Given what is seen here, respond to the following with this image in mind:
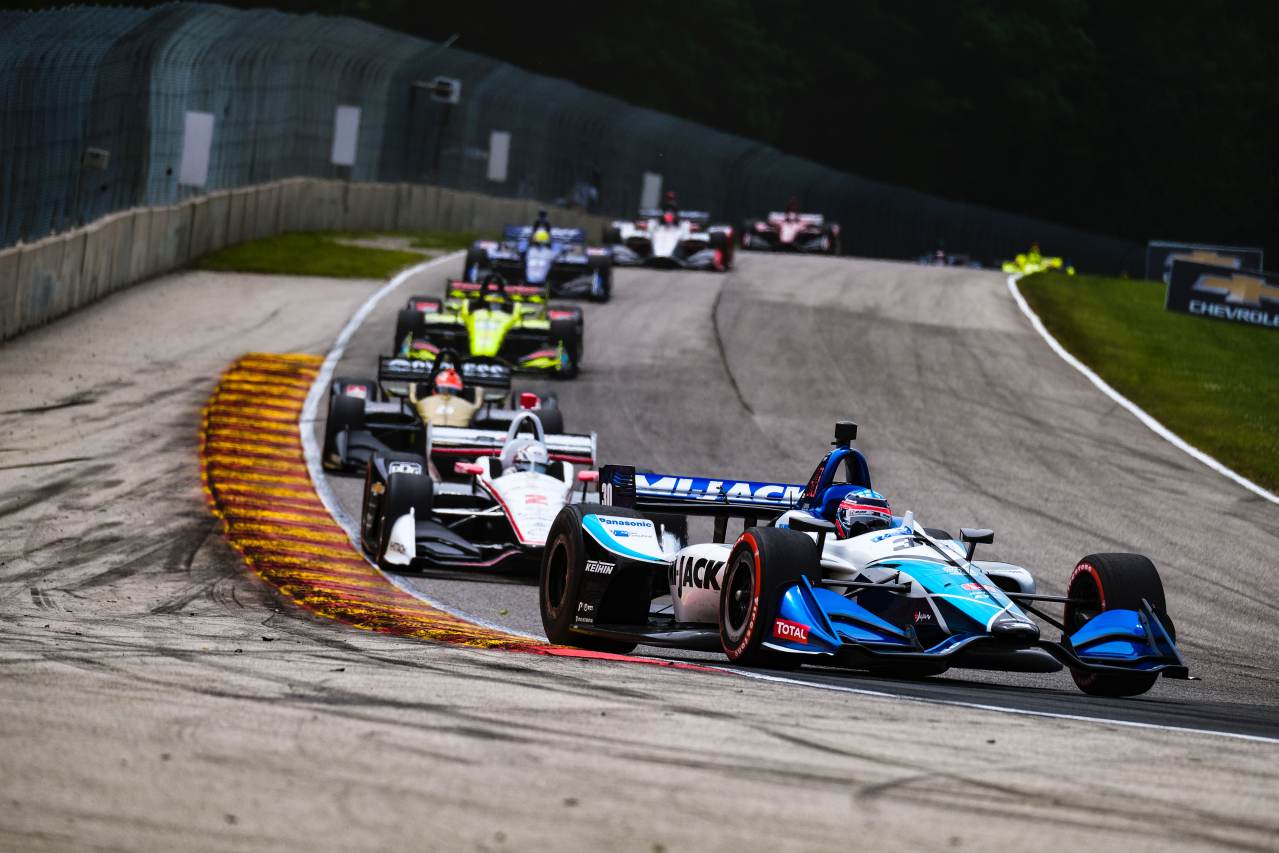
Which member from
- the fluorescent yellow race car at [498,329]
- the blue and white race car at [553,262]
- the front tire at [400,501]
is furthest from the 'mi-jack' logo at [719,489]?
the blue and white race car at [553,262]

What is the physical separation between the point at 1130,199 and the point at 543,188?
4038 centimetres

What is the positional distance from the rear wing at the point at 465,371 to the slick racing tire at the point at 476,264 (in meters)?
8.53

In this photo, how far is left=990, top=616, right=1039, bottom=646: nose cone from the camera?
8.47 m

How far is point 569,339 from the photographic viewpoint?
22.8 meters

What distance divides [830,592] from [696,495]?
194cm

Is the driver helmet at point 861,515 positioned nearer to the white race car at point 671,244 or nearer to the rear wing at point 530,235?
the rear wing at point 530,235

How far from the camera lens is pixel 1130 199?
259ft

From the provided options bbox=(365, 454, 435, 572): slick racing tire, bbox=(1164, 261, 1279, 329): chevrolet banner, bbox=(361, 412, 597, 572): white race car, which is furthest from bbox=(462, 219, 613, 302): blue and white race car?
bbox=(365, 454, 435, 572): slick racing tire

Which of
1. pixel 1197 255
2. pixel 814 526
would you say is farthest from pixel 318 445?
pixel 1197 255

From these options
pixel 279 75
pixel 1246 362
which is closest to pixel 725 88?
pixel 279 75

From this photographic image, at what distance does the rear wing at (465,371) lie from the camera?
18625 millimetres

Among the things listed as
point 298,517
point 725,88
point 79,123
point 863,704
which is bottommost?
point 298,517

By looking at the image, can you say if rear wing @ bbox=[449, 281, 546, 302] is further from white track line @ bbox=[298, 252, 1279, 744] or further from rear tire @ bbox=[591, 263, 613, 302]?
rear tire @ bbox=[591, 263, 613, 302]

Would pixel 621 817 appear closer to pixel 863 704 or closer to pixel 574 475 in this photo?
pixel 863 704
